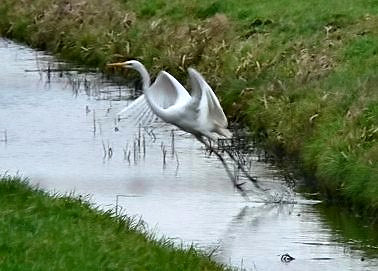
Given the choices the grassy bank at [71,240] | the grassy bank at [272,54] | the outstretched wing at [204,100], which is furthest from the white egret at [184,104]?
the grassy bank at [71,240]

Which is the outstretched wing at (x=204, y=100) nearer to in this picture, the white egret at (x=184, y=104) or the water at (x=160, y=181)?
the white egret at (x=184, y=104)

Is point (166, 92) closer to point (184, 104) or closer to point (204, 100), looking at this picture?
point (184, 104)

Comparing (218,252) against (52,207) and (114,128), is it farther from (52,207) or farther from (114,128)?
(114,128)

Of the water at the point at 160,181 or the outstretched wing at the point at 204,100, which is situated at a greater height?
the outstretched wing at the point at 204,100

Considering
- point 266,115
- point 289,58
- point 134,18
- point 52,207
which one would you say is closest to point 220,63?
point 289,58

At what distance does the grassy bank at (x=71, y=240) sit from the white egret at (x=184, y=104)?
3.94m

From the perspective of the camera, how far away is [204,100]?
14.2 m

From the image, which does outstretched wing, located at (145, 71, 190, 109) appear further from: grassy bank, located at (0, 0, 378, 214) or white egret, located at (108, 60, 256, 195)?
grassy bank, located at (0, 0, 378, 214)

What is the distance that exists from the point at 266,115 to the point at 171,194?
294 cm

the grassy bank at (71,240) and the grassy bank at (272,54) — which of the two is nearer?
the grassy bank at (71,240)

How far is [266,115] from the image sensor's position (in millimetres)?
16969

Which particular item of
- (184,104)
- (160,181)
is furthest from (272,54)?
(184,104)

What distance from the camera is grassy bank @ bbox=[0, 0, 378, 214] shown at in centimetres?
1469

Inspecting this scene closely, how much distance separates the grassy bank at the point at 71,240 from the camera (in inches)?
315
